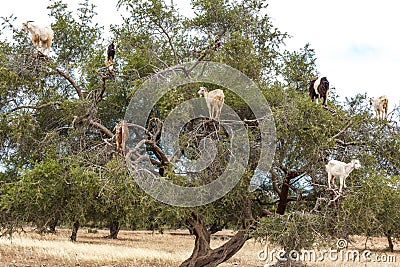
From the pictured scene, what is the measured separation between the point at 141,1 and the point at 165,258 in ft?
29.6

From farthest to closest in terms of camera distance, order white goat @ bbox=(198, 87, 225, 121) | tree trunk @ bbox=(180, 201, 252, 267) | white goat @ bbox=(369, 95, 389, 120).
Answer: tree trunk @ bbox=(180, 201, 252, 267) < white goat @ bbox=(369, 95, 389, 120) < white goat @ bbox=(198, 87, 225, 121)

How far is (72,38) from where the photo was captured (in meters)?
14.4

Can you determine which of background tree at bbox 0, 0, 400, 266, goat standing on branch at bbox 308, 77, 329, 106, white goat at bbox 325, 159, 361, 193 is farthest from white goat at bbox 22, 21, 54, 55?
white goat at bbox 325, 159, 361, 193

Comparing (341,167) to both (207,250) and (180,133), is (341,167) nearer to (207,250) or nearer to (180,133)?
(180,133)

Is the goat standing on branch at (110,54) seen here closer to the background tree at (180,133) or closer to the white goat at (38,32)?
the background tree at (180,133)

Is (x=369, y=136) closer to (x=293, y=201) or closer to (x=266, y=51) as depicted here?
(x=293, y=201)

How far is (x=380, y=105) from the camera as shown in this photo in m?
11.0

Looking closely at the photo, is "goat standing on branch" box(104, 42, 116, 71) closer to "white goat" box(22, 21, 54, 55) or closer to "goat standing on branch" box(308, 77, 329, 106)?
"white goat" box(22, 21, 54, 55)

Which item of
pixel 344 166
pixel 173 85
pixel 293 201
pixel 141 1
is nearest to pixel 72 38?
pixel 141 1

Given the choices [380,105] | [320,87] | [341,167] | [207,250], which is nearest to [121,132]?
[341,167]
